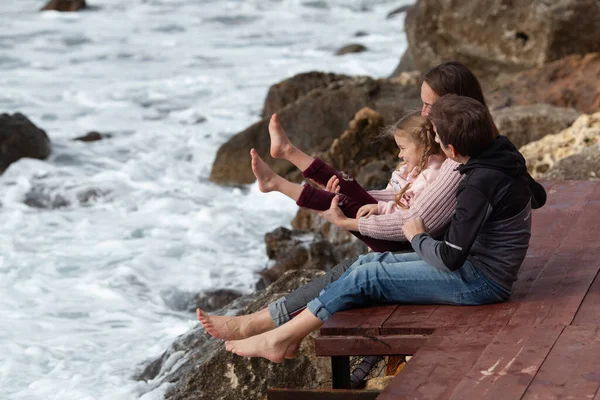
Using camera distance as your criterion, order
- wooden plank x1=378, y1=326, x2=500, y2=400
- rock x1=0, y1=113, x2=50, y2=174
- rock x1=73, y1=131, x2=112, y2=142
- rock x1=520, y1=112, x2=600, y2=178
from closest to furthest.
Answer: wooden plank x1=378, y1=326, x2=500, y2=400
rock x1=520, y1=112, x2=600, y2=178
rock x1=0, y1=113, x2=50, y2=174
rock x1=73, y1=131, x2=112, y2=142

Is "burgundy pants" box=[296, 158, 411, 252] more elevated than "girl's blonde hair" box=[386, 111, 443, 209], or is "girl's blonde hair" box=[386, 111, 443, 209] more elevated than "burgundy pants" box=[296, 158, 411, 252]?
"girl's blonde hair" box=[386, 111, 443, 209]

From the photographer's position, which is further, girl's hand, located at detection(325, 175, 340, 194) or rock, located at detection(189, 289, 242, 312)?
rock, located at detection(189, 289, 242, 312)

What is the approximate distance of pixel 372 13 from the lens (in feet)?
72.3

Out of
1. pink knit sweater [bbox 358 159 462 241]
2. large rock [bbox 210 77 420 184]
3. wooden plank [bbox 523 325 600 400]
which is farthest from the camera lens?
large rock [bbox 210 77 420 184]

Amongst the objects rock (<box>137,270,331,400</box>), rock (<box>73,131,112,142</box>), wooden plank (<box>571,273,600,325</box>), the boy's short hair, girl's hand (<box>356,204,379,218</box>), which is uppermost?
the boy's short hair

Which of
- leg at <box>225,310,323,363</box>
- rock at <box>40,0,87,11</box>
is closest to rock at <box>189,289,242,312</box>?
leg at <box>225,310,323,363</box>

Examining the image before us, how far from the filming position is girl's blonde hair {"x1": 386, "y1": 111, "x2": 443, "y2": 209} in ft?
14.6

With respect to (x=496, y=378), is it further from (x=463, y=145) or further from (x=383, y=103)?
(x=383, y=103)

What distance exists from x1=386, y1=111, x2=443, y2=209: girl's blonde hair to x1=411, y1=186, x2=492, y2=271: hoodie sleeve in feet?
2.07

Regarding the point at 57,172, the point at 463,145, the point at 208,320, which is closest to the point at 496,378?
the point at 463,145

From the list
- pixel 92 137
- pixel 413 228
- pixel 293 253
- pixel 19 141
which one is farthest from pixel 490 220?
pixel 92 137

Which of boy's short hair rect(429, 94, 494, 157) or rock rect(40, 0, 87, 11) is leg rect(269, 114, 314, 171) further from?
rock rect(40, 0, 87, 11)

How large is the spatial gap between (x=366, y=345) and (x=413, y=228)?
0.53 m

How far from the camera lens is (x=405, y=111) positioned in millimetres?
6973
